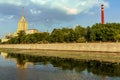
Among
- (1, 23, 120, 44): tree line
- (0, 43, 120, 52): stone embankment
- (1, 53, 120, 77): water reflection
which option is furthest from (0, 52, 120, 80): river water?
(1, 23, 120, 44): tree line

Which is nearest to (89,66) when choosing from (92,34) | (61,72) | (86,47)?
(61,72)

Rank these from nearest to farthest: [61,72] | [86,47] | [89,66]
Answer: [61,72] < [89,66] < [86,47]

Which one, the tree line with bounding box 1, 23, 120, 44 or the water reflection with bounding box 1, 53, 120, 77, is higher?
the tree line with bounding box 1, 23, 120, 44

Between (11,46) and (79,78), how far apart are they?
12680cm

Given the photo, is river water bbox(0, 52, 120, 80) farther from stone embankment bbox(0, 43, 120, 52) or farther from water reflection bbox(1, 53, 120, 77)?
stone embankment bbox(0, 43, 120, 52)

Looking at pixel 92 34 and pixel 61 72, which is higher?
pixel 92 34

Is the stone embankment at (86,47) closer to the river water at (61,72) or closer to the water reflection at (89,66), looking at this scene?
the water reflection at (89,66)

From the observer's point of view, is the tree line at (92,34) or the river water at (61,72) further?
the tree line at (92,34)

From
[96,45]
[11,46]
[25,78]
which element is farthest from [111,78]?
[11,46]

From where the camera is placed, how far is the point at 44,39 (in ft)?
421

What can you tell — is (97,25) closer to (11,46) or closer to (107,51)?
(107,51)

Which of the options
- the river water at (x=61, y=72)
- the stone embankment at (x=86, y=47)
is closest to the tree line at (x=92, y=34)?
the stone embankment at (x=86, y=47)

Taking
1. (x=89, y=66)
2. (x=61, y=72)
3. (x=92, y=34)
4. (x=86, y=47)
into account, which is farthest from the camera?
(x=92, y=34)

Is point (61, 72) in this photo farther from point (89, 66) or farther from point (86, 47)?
point (86, 47)
